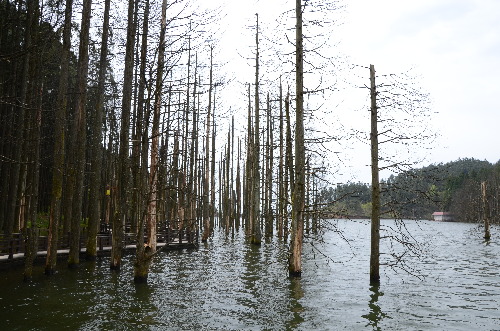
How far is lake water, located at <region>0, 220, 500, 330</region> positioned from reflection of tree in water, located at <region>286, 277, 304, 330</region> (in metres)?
0.02

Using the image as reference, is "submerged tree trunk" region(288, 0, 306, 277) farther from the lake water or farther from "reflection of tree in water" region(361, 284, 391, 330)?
"reflection of tree in water" region(361, 284, 391, 330)

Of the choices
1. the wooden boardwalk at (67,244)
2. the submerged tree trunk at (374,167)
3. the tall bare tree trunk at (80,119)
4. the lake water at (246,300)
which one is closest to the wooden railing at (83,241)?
the wooden boardwalk at (67,244)

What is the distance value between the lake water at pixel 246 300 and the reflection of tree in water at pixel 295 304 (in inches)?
0.9

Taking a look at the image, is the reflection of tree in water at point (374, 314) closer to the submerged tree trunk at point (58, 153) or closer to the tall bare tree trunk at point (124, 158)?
the tall bare tree trunk at point (124, 158)

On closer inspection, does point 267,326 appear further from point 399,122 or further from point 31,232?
point 31,232

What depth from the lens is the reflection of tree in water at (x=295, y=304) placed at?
8.13 metres

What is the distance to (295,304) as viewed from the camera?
32.3 ft

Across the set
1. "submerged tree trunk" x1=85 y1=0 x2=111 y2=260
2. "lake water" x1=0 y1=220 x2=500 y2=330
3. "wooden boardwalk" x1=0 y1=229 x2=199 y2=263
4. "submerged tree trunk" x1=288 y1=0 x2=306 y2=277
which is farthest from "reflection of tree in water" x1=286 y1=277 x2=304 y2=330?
"submerged tree trunk" x1=85 y1=0 x2=111 y2=260

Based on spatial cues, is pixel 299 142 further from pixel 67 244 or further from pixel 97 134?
pixel 67 244

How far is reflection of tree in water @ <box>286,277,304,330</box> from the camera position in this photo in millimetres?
8133

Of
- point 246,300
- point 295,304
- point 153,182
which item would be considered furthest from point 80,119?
point 295,304

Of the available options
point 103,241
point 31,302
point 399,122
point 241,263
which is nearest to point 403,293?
point 399,122

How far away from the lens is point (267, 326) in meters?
7.86

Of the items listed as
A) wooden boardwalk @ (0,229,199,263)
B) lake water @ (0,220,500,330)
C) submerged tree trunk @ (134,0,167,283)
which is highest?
submerged tree trunk @ (134,0,167,283)
